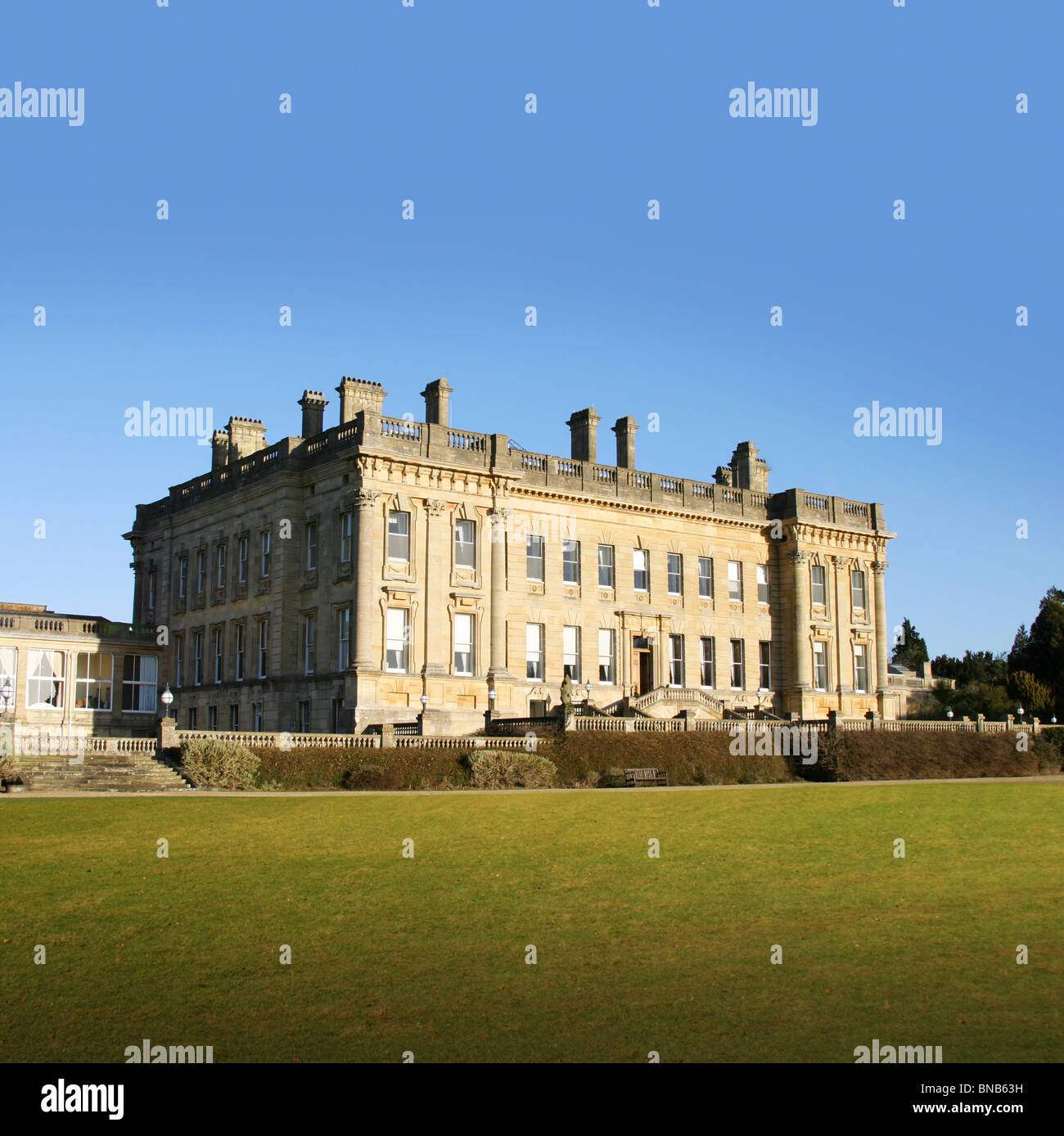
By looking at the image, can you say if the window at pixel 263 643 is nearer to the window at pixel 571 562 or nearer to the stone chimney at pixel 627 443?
the window at pixel 571 562

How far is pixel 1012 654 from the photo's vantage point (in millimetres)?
73750

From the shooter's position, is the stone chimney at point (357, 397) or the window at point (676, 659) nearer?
the stone chimney at point (357, 397)

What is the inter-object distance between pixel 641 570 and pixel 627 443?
5.62 meters

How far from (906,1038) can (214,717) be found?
43886 mm

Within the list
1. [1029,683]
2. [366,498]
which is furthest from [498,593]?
[1029,683]

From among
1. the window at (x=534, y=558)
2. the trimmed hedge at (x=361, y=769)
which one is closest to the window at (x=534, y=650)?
the window at (x=534, y=558)

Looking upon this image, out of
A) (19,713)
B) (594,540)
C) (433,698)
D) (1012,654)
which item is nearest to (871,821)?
(433,698)

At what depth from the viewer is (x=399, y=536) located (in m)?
45.0

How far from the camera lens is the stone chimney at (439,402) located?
46.8 meters

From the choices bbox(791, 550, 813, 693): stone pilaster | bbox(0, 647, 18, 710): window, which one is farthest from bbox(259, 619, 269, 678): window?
bbox(791, 550, 813, 693): stone pilaster

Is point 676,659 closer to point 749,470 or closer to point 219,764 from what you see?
point 749,470

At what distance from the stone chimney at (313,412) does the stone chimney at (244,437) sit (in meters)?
4.35

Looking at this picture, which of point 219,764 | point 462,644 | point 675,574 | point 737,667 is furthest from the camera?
point 737,667

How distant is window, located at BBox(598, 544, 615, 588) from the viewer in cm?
5125
